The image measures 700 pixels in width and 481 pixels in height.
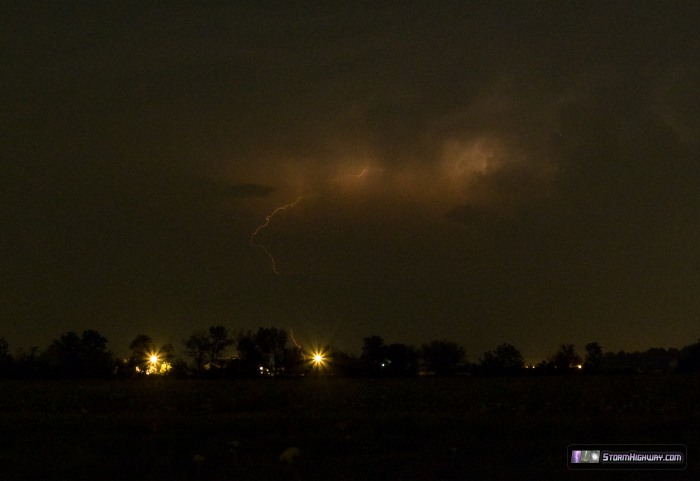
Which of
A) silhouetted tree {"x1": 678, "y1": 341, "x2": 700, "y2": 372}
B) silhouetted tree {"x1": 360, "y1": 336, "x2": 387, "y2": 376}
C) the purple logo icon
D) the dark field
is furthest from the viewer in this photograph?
silhouetted tree {"x1": 360, "y1": 336, "x2": 387, "y2": 376}

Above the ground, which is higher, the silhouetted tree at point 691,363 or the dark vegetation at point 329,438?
the silhouetted tree at point 691,363

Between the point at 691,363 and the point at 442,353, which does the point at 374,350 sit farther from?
the point at 691,363

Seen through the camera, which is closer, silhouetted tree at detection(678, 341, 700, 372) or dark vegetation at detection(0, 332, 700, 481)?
dark vegetation at detection(0, 332, 700, 481)

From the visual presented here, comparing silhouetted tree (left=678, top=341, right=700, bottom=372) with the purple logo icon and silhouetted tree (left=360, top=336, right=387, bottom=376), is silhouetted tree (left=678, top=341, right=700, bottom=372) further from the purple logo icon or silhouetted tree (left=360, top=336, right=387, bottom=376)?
the purple logo icon

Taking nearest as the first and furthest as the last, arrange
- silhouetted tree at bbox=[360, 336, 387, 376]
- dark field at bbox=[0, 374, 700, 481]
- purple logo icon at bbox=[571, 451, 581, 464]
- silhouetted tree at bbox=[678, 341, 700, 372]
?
1. purple logo icon at bbox=[571, 451, 581, 464]
2. dark field at bbox=[0, 374, 700, 481]
3. silhouetted tree at bbox=[678, 341, 700, 372]
4. silhouetted tree at bbox=[360, 336, 387, 376]

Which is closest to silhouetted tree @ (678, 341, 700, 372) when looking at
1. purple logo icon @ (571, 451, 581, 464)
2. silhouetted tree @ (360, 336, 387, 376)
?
silhouetted tree @ (360, 336, 387, 376)

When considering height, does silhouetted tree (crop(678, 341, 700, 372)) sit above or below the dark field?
above

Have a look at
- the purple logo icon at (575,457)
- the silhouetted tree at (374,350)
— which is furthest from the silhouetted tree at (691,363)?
the purple logo icon at (575,457)

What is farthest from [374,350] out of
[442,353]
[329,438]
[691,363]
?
[329,438]

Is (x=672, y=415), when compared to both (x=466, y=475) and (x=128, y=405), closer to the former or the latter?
(x=466, y=475)

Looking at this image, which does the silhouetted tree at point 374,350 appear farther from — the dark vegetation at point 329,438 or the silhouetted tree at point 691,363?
the dark vegetation at point 329,438

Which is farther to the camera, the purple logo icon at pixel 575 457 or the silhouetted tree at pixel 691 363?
the silhouetted tree at pixel 691 363

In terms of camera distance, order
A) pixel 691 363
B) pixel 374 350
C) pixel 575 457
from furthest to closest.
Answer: pixel 374 350 < pixel 691 363 < pixel 575 457

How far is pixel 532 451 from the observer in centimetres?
1714
